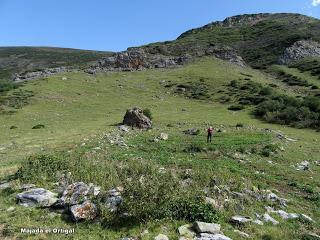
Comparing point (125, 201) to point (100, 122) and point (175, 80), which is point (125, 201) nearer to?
point (100, 122)

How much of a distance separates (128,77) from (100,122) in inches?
1561

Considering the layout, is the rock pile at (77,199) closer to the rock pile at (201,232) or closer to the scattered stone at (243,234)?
the rock pile at (201,232)

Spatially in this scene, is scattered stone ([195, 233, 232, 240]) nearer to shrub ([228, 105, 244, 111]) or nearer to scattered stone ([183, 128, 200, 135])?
scattered stone ([183, 128, 200, 135])

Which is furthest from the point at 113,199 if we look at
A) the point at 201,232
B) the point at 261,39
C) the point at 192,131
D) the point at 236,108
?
the point at 261,39

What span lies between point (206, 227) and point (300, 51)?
112m

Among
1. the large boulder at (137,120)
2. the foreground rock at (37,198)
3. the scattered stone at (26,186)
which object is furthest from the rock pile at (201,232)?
the large boulder at (137,120)

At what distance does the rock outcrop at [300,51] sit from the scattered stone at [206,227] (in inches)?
4146

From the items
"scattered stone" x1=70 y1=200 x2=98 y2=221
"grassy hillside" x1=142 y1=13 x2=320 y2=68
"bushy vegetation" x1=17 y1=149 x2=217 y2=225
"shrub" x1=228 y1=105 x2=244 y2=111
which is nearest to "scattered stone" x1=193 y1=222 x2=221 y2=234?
"bushy vegetation" x1=17 y1=149 x2=217 y2=225

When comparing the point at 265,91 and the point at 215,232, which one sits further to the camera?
the point at 265,91

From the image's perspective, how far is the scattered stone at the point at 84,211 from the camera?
1439 cm

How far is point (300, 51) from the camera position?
11781 centimetres

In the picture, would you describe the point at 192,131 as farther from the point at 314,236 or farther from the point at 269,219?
the point at 314,236

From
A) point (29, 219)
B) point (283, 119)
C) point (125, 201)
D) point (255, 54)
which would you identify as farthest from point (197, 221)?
point (255, 54)

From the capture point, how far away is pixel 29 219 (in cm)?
1452
